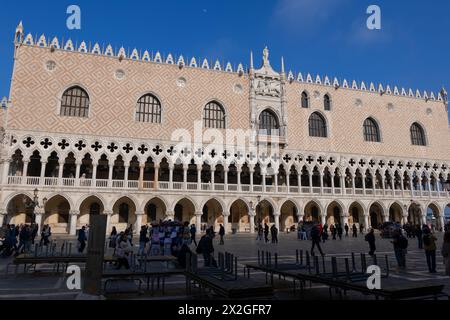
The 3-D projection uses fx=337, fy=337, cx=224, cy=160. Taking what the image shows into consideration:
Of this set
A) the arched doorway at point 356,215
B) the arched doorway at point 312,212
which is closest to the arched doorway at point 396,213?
the arched doorway at point 356,215

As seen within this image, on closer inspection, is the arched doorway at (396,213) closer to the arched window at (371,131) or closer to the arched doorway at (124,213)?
the arched window at (371,131)

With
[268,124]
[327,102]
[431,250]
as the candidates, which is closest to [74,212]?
[268,124]

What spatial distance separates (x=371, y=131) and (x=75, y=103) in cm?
2432

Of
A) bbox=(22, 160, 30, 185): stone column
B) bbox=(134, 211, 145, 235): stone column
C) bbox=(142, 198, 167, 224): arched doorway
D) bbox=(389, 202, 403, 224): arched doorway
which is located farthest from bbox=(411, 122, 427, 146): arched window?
bbox=(22, 160, 30, 185): stone column

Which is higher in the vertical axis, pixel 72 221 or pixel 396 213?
pixel 396 213

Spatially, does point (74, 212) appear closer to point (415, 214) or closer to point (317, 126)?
point (317, 126)

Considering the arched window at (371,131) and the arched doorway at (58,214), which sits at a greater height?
Result: the arched window at (371,131)

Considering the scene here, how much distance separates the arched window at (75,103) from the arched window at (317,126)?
687 inches

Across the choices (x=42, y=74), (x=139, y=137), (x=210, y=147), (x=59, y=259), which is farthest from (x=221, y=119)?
(x=59, y=259)

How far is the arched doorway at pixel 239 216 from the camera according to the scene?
82.9ft

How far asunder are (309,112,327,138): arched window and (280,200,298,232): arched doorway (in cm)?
617

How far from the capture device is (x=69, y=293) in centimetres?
520

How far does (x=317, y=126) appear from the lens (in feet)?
93.3
